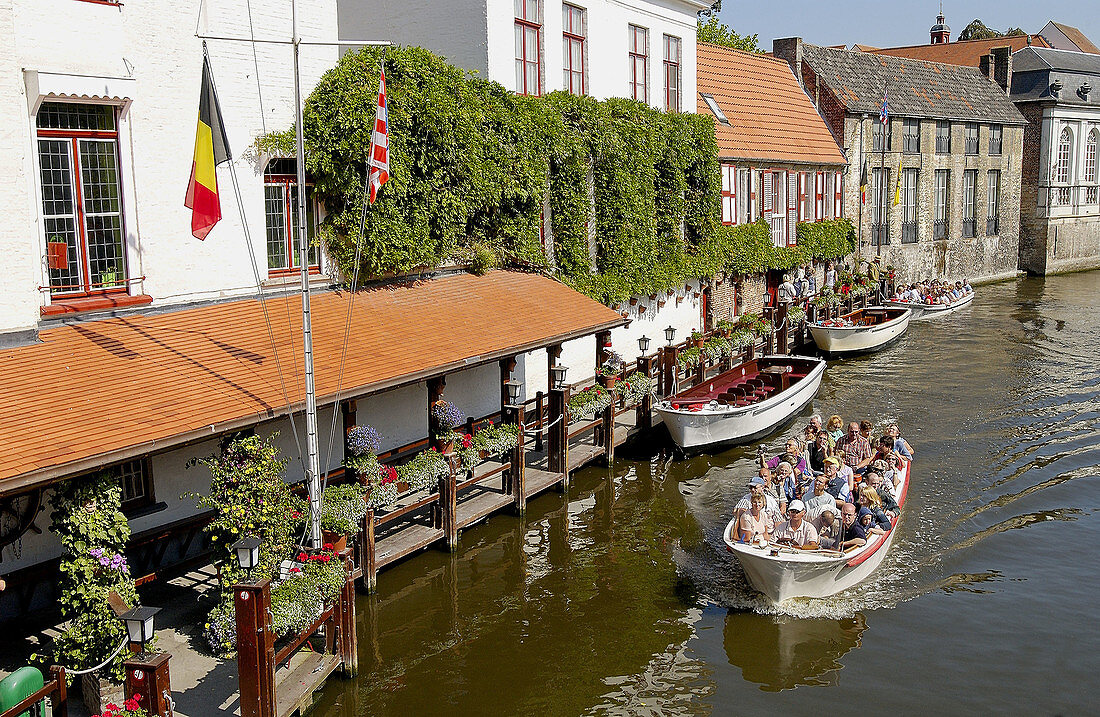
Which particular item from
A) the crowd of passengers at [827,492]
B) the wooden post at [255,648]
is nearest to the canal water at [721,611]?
the crowd of passengers at [827,492]

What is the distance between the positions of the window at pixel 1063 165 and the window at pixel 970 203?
747cm

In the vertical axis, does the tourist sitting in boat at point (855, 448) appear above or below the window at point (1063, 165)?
below

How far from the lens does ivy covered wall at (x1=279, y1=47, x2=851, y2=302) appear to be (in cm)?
1576

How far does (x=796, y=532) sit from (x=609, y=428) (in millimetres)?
6220

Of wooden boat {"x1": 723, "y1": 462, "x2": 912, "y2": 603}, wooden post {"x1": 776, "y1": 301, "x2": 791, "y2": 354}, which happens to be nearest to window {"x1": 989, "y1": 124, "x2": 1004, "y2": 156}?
wooden post {"x1": 776, "y1": 301, "x2": 791, "y2": 354}

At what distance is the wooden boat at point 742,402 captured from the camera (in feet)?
65.3

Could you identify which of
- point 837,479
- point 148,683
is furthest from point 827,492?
point 148,683

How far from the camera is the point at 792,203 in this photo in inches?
1368

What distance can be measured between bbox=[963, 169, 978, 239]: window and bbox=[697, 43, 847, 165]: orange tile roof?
41.2 ft

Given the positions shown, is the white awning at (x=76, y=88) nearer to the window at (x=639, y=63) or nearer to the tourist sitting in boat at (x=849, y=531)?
the tourist sitting in boat at (x=849, y=531)

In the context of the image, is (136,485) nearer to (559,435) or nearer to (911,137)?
(559,435)

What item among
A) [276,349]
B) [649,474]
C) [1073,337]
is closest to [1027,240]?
[1073,337]

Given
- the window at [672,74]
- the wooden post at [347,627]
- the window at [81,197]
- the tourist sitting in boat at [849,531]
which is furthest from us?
A: the window at [672,74]

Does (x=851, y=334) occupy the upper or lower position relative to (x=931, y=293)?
lower
